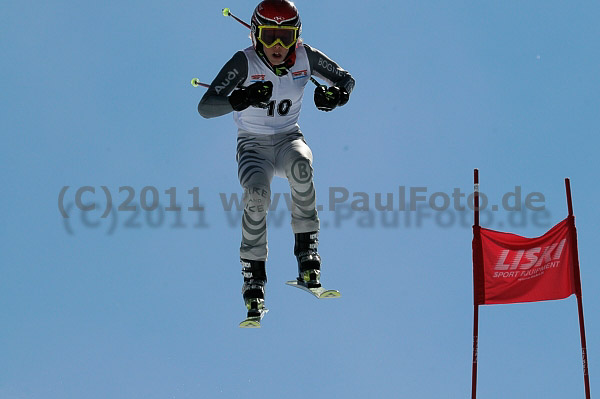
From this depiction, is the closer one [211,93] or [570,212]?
[211,93]

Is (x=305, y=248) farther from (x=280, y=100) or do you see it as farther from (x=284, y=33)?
(x=284, y=33)

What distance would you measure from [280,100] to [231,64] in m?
0.83

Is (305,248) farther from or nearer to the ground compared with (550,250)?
nearer to the ground

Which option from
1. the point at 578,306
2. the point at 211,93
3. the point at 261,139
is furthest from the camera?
the point at 578,306

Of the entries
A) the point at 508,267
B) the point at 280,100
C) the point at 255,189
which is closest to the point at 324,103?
the point at 280,100

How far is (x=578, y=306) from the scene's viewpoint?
14.1 metres

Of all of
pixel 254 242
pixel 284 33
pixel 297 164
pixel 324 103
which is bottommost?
pixel 254 242

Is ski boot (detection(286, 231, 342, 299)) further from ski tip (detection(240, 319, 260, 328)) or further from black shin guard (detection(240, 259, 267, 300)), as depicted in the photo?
ski tip (detection(240, 319, 260, 328))

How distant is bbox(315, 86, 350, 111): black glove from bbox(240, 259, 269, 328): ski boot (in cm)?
221

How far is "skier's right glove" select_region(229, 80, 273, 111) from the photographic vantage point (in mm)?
10664

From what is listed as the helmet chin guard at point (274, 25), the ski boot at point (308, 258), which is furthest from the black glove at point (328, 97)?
the ski boot at point (308, 258)

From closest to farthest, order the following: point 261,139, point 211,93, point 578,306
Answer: point 211,93 → point 261,139 → point 578,306

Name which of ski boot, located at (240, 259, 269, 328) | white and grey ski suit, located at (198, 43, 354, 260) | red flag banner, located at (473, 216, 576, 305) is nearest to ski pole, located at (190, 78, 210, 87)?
white and grey ski suit, located at (198, 43, 354, 260)

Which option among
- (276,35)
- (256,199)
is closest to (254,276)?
(256,199)
